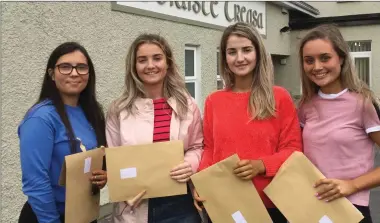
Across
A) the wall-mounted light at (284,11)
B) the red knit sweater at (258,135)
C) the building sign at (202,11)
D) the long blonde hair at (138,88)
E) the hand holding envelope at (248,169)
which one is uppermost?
the wall-mounted light at (284,11)

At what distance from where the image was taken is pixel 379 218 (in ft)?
15.7

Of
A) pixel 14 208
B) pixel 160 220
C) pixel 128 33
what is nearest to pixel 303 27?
pixel 128 33

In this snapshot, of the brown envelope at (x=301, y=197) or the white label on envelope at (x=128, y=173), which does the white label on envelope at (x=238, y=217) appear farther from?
the white label on envelope at (x=128, y=173)

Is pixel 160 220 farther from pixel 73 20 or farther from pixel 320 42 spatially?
pixel 73 20

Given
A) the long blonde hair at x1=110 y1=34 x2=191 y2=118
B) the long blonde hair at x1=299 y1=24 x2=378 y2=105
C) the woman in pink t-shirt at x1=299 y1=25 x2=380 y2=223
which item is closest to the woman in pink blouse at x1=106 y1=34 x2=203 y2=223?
the long blonde hair at x1=110 y1=34 x2=191 y2=118

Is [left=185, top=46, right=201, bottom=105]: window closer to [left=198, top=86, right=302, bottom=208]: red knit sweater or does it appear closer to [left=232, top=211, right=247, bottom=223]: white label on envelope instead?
[left=198, top=86, right=302, bottom=208]: red knit sweater

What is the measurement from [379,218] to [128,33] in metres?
3.93

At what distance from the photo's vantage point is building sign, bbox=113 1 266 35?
19.9 feet

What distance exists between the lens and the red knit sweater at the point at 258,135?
2.33m

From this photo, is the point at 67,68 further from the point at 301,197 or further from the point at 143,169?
the point at 301,197

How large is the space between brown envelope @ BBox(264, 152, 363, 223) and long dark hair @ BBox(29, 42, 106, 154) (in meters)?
1.08

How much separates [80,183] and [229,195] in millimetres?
814

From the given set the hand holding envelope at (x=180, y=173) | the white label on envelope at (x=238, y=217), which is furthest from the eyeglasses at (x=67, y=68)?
the white label on envelope at (x=238, y=217)

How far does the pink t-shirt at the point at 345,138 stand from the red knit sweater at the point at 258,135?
13 centimetres
